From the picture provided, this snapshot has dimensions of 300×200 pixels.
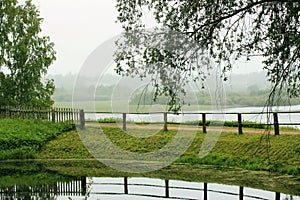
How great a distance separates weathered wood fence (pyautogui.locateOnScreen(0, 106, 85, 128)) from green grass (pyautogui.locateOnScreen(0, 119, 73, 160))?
0.74m

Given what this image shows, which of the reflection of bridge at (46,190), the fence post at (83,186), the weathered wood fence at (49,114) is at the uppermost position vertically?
the weathered wood fence at (49,114)

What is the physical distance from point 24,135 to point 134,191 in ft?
31.5

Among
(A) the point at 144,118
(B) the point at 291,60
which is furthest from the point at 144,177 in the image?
(A) the point at 144,118

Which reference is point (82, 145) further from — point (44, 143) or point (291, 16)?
point (291, 16)

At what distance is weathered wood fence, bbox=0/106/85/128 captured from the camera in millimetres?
25406

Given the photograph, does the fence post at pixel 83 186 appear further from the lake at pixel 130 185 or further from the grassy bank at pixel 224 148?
the grassy bank at pixel 224 148

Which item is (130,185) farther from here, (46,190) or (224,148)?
(224,148)

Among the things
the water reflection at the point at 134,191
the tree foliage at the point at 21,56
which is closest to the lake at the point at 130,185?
the water reflection at the point at 134,191

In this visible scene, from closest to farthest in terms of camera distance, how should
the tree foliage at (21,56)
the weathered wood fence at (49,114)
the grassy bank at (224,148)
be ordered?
the grassy bank at (224,148), the weathered wood fence at (49,114), the tree foliage at (21,56)

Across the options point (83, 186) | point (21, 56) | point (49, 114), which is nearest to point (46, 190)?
point (83, 186)

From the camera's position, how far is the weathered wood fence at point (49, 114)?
25.4m

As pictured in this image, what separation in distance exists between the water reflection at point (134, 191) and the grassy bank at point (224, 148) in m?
1.28

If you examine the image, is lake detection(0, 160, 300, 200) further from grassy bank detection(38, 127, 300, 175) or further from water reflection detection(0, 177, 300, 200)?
grassy bank detection(38, 127, 300, 175)

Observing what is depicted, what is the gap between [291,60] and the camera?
9102 mm
